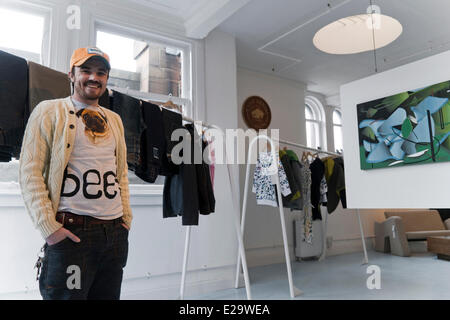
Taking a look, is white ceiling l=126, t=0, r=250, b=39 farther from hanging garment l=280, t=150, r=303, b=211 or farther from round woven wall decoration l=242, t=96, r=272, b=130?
round woven wall decoration l=242, t=96, r=272, b=130

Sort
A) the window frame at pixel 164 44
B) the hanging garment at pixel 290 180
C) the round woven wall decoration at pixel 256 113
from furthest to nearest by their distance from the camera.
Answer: the round woven wall decoration at pixel 256 113 → the hanging garment at pixel 290 180 → the window frame at pixel 164 44

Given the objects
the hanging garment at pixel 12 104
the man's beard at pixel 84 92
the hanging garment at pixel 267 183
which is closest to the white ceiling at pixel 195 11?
the hanging garment at pixel 267 183

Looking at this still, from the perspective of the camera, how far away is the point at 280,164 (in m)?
3.30

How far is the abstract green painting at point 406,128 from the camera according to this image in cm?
228

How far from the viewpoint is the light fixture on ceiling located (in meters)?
2.96

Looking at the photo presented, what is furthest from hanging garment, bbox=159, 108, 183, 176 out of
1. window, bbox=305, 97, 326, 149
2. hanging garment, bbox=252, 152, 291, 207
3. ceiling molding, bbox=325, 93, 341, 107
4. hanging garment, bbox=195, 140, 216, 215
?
ceiling molding, bbox=325, 93, 341, 107

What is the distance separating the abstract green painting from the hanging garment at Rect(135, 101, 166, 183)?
1683 millimetres

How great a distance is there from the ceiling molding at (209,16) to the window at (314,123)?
3.25 metres

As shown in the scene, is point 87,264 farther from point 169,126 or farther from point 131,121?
point 169,126

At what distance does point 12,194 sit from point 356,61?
4.43 m

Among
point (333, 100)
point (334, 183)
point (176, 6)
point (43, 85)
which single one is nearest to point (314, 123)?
point (333, 100)

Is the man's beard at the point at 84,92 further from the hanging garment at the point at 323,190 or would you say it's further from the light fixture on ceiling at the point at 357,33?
the hanging garment at the point at 323,190

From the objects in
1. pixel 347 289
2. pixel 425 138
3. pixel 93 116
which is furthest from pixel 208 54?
pixel 347 289
